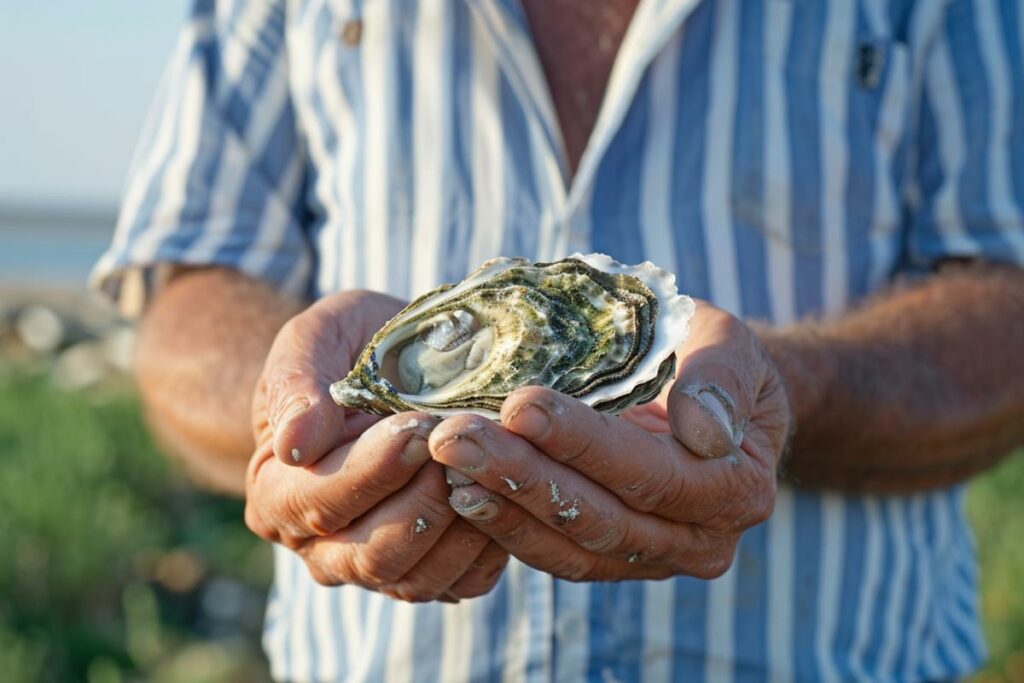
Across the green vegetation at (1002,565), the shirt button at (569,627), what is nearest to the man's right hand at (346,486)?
the shirt button at (569,627)

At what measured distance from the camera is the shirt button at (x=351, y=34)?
2205mm

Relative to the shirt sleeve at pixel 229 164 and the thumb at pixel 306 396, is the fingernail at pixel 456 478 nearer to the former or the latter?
the thumb at pixel 306 396

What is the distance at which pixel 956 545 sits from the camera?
2.30m

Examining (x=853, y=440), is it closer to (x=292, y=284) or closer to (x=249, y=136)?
(x=292, y=284)

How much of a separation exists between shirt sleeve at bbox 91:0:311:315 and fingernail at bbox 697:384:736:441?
3.76 ft

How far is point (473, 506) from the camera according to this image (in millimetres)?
1385

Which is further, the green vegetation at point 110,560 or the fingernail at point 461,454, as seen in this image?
the green vegetation at point 110,560

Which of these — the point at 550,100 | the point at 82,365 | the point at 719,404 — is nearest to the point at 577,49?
the point at 550,100

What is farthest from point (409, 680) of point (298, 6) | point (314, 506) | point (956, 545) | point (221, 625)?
point (221, 625)

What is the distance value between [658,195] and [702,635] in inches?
29.6

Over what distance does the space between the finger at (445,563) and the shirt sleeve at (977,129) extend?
1.17 metres

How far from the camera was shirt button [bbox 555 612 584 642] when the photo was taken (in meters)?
1.99

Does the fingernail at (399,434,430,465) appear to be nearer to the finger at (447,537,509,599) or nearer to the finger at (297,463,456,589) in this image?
the finger at (297,463,456,589)

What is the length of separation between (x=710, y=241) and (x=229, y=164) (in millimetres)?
951
